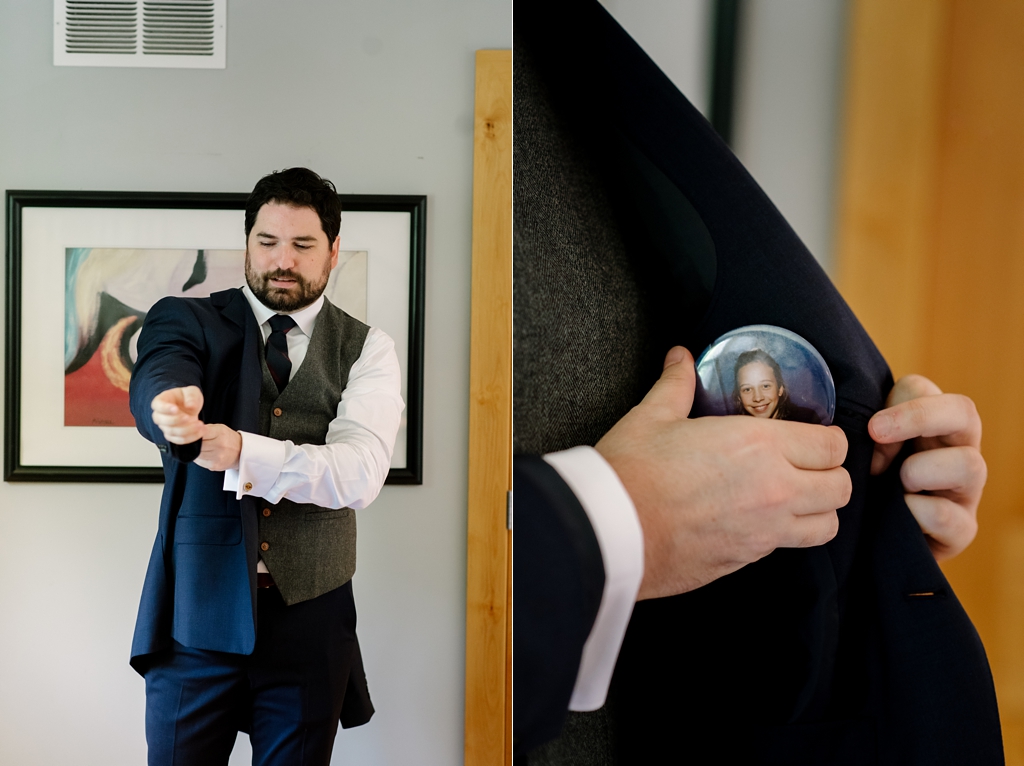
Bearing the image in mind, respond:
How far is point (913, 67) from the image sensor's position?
0.25 ft

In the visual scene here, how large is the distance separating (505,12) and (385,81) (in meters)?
0.22

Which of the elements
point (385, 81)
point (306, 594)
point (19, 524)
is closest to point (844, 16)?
point (306, 594)

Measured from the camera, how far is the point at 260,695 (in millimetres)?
803

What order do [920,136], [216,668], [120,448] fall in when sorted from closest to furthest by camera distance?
1. [920,136]
2. [216,668]
3. [120,448]

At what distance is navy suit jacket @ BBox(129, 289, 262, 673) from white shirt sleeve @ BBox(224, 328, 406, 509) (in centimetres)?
5

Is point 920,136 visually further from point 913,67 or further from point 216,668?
point 216,668

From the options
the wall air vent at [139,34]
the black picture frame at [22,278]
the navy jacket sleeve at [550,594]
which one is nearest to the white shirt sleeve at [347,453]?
the black picture frame at [22,278]

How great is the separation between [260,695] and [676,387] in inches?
35.6

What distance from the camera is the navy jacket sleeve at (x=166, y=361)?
73 cm

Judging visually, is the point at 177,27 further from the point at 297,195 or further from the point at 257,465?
the point at 257,465

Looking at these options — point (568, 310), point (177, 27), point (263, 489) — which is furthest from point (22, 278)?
point (568, 310)

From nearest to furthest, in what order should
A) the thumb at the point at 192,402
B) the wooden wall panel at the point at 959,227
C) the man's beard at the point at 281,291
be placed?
the wooden wall panel at the point at 959,227, the thumb at the point at 192,402, the man's beard at the point at 281,291

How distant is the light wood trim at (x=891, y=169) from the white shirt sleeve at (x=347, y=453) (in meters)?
0.74

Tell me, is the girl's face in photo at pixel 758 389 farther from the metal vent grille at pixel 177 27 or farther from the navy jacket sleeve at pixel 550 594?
the metal vent grille at pixel 177 27
